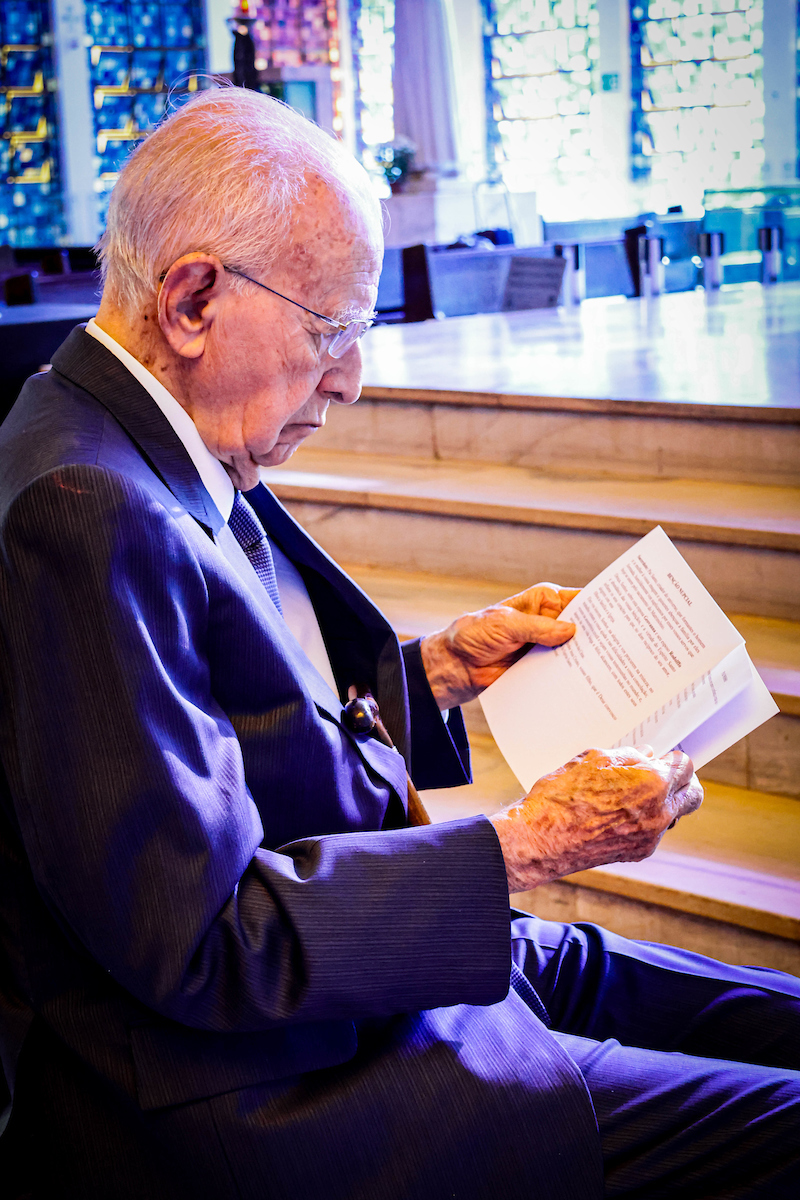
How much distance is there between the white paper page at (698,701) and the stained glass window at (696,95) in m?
17.0

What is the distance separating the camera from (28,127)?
16.7 meters

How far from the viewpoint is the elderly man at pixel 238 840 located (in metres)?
0.86

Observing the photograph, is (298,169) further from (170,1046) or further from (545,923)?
(545,923)

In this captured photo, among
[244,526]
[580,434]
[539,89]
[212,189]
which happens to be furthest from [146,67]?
[212,189]

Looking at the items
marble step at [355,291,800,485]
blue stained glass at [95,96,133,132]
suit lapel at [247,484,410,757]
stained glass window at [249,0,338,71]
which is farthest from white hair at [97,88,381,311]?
stained glass window at [249,0,338,71]

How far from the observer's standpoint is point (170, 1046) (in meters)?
0.93

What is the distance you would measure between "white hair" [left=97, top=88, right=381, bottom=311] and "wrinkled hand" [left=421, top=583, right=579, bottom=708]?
0.59 metres

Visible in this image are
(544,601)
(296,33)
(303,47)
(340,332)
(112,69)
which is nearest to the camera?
(340,332)

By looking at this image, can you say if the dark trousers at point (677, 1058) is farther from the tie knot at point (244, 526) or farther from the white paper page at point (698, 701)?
the tie knot at point (244, 526)

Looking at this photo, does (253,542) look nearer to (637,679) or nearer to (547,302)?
(637,679)

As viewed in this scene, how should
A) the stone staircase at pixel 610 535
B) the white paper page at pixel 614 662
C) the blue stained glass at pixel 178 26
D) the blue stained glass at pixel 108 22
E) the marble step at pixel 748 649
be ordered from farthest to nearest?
the blue stained glass at pixel 178 26
the blue stained glass at pixel 108 22
the marble step at pixel 748 649
the stone staircase at pixel 610 535
the white paper page at pixel 614 662

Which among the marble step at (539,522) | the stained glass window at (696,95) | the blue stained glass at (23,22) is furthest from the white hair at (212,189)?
the blue stained glass at (23,22)

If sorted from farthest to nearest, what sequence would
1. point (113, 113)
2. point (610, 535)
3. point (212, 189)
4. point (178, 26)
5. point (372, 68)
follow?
point (372, 68)
point (178, 26)
point (113, 113)
point (610, 535)
point (212, 189)

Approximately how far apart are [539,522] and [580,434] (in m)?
0.57
